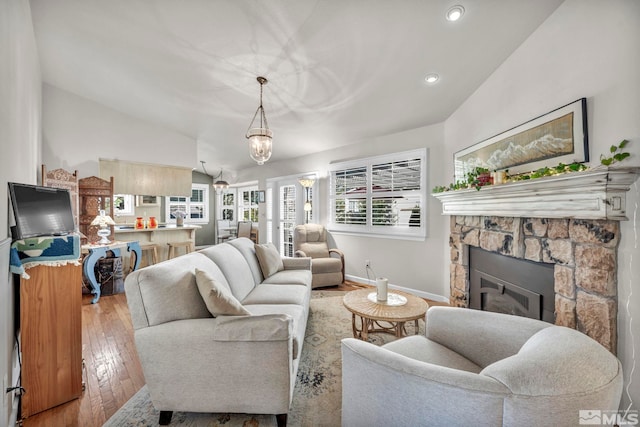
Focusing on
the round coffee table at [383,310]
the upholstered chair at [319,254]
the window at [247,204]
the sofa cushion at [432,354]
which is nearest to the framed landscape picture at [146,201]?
the window at [247,204]

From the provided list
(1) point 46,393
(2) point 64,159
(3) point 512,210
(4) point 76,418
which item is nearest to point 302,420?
(4) point 76,418

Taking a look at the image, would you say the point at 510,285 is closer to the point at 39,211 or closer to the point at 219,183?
the point at 39,211

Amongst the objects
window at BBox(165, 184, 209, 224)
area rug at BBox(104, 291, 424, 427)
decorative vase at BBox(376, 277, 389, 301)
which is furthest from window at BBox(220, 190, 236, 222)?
decorative vase at BBox(376, 277, 389, 301)

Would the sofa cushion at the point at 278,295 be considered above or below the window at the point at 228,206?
below

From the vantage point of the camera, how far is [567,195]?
5.34 feet

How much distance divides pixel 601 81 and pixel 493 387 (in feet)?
6.19

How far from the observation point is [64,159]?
414cm

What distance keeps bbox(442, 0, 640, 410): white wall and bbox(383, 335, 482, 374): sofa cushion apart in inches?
34.0

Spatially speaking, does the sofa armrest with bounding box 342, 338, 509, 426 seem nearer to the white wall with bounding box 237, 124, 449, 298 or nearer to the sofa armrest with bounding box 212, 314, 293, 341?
the sofa armrest with bounding box 212, 314, 293, 341

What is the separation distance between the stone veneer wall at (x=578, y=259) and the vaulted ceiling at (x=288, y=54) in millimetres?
1562

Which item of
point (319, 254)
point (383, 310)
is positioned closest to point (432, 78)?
point (383, 310)

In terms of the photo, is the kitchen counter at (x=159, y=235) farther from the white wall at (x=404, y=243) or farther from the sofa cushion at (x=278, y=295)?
the sofa cushion at (x=278, y=295)

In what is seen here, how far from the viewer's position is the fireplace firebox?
1.98 metres

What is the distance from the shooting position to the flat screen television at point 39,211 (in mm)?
1800
